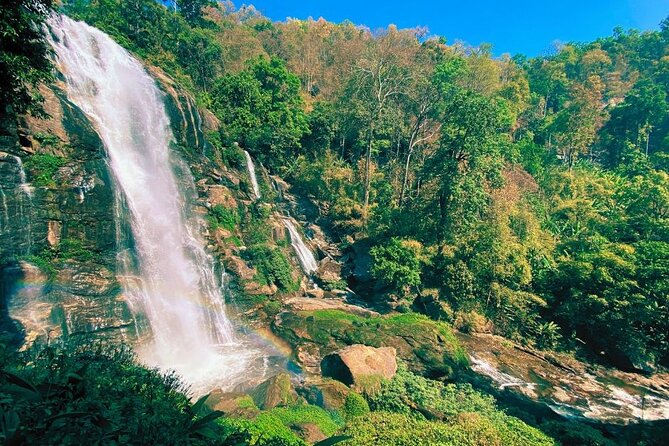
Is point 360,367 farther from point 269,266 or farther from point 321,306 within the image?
point 269,266

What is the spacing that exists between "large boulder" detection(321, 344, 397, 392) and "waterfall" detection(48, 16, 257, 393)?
3258 millimetres

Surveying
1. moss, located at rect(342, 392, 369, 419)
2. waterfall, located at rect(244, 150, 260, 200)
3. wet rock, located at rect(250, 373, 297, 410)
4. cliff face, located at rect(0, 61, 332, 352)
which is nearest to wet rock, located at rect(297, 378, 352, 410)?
moss, located at rect(342, 392, 369, 419)

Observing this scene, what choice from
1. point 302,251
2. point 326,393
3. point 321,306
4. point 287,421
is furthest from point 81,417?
point 302,251

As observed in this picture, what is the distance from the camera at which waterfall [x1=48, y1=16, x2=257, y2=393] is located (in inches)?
479

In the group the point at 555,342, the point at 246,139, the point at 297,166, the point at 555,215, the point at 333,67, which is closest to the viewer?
the point at 555,342

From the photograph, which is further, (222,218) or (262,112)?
(262,112)

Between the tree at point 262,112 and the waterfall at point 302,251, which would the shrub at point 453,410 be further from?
the tree at point 262,112

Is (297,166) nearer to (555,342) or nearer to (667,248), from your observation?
(555,342)

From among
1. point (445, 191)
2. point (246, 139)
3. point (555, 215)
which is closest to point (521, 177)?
point (555, 215)

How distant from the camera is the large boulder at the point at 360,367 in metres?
9.80

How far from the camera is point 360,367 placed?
396 inches

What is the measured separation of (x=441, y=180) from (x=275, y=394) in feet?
42.9

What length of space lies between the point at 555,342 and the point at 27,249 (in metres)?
20.3

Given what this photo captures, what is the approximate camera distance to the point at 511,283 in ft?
55.7
